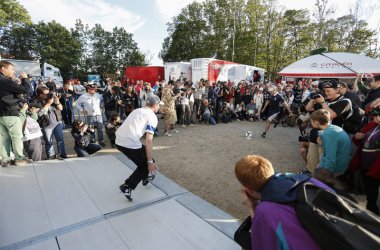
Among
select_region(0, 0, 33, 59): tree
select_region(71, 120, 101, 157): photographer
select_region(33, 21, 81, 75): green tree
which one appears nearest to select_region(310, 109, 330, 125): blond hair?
select_region(71, 120, 101, 157): photographer

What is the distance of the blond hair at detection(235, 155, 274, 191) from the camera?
132cm

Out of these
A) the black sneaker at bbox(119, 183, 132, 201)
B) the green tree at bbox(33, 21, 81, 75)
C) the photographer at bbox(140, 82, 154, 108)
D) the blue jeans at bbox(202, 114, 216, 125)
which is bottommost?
the black sneaker at bbox(119, 183, 132, 201)

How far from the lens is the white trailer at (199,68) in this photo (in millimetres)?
15719

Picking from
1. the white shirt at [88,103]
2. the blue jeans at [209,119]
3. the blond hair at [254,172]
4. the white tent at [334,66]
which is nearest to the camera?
the blond hair at [254,172]

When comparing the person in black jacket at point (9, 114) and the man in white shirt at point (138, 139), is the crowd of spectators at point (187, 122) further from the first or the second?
the man in white shirt at point (138, 139)

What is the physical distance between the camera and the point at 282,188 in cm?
119

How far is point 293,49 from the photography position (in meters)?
32.0

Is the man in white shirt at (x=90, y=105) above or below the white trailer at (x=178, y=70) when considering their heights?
below

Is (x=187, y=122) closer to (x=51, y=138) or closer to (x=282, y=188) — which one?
(x=51, y=138)

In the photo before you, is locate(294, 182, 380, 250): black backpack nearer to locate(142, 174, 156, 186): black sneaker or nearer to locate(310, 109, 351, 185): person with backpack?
locate(310, 109, 351, 185): person with backpack

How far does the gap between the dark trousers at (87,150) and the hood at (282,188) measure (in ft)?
16.8

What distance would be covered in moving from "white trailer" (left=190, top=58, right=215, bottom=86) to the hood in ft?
47.7

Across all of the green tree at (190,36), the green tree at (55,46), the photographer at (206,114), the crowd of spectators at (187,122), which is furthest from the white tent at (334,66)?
the green tree at (55,46)

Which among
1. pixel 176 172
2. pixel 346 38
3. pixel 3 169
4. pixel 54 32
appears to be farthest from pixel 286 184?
pixel 54 32
